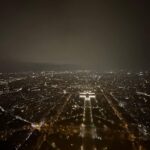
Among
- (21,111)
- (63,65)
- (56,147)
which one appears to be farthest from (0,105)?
(63,65)

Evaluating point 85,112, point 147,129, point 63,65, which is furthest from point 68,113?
point 63,65

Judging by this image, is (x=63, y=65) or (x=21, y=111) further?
(x=63, y=65)

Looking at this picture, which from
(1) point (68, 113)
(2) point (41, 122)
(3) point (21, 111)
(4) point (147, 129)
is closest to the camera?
(4) point (147, 129)

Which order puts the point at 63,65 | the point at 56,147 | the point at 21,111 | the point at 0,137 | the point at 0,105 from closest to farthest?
the point at 56,147
the point at 0,137
the point at 21,111
the point at 0,105
the point at 63,65

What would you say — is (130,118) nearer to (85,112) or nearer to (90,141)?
(85,112)

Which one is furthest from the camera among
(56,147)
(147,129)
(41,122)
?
(41,122)

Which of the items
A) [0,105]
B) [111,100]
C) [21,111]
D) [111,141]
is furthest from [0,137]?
[111,100]

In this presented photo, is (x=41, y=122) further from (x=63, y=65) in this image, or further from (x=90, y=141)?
(x=63, y=65)

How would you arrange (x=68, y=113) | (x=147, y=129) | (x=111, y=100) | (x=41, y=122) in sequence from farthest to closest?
(x=111, y=100), (x=68, y=113), (x=41, y=122), (x=147, y=129)

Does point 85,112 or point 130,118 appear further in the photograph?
point 85,112
